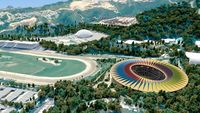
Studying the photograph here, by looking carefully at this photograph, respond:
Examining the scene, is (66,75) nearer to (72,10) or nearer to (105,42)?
(105,42)

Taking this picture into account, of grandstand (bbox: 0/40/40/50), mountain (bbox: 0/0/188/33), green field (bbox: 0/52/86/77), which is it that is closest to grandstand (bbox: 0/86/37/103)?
green field (bbox: 0/52/86/77)

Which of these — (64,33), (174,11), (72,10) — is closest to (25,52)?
(64,33)

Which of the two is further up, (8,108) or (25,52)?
(25,52)

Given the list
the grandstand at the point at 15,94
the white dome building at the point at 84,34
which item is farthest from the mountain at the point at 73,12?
the grandstand at the point at 15,94

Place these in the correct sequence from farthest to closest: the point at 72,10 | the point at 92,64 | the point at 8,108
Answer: the point at 72,10
the point at 92,64
the point at 8,108

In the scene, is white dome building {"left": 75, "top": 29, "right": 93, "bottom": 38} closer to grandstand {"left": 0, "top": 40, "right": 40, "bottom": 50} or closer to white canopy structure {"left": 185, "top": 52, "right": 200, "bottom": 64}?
grandstand {"left": 0, "top": 40, "right": 40, "bottom": 50}

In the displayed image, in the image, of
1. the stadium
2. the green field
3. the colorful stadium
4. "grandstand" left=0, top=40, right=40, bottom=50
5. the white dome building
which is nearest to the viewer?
the colorful stadium

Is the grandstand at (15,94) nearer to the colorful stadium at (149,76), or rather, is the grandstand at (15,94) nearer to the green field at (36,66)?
the green field at (36,66)
